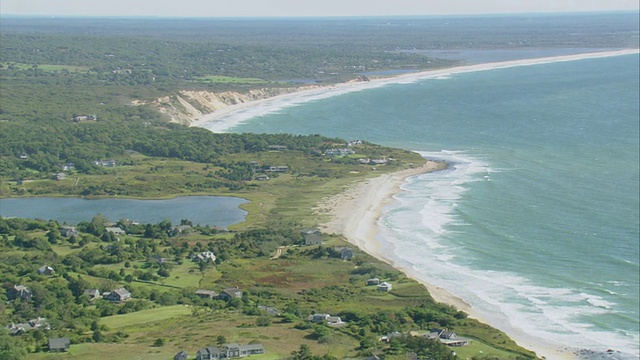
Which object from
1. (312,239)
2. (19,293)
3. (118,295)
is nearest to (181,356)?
(118,295)

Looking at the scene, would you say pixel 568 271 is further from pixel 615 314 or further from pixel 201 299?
pixel 201 299

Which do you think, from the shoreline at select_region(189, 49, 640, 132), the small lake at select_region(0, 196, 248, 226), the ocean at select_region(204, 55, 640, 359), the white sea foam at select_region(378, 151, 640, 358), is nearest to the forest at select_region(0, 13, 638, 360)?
the small lake at select_region(0, 196, 248, 226)

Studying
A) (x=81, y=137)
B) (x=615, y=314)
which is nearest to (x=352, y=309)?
(x=615, y=314)

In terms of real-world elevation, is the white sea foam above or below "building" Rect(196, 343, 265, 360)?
below

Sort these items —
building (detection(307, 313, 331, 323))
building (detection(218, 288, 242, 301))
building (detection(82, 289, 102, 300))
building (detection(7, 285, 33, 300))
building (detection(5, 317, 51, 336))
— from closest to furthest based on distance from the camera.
Answer: building (detection(5, 317, 51, 336)) → building (detection(307, 313, 331, 323)) → building (detection(7, 285, 33, 300)) → building (detection(82, 289, 102, 300)) → building (detection(218, 288, 242, 301))

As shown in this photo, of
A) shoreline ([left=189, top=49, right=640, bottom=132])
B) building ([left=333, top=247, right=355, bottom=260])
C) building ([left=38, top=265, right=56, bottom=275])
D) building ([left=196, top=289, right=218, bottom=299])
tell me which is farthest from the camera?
shoreline ([left=189, top=49, right=640, bottom=132])

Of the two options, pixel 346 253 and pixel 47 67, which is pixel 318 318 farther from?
pixel 47 67

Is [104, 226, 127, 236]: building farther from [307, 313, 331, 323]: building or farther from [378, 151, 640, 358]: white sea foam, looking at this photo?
[307, 313, 331, 323]: building
